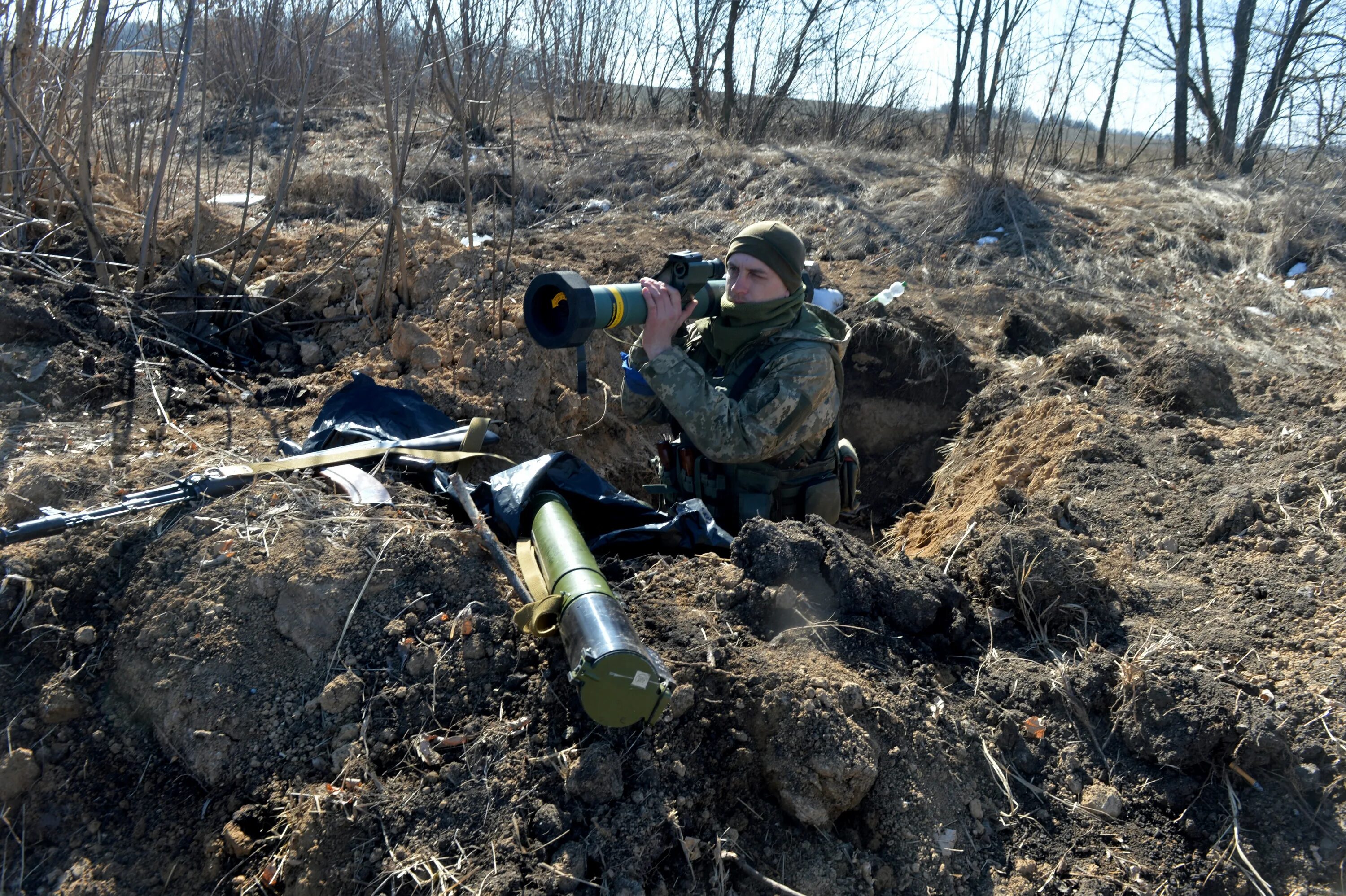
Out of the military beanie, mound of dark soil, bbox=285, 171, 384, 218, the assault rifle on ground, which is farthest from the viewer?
mound of dark soil, bbox=285, 171, 384, 218

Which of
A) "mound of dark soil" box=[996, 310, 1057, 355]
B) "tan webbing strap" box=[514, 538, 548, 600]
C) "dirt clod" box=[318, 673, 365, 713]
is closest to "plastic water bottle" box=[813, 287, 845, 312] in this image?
"mound of dark soil" box=[996, 310, 1057, 355]

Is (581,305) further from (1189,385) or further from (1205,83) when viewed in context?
(1205,83)

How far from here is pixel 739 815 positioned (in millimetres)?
1783

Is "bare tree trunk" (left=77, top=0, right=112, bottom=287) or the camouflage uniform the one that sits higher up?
"bare tree trunk" (left=77, top=0, right=112, bottom=287)

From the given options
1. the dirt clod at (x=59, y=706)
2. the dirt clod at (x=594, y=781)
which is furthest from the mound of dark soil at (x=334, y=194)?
the dirt clod at (x=594, y=781)

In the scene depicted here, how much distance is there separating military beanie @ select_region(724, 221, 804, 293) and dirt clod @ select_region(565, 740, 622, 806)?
166 cm

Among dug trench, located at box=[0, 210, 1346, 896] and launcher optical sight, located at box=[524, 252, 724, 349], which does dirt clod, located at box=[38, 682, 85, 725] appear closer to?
dug trench, located at box=[0, 210, 1346, 896]

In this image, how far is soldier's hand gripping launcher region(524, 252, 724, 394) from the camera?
2.30 metres

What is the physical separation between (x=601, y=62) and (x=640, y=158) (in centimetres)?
330

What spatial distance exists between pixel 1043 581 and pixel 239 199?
596 centimetres

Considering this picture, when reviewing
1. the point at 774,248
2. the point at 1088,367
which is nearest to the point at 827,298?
the point at 1088,367

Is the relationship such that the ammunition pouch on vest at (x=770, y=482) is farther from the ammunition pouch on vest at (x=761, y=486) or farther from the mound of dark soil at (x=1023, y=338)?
the mound of dark soil at (x=1023, y=338)

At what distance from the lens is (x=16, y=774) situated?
A: 180 cm

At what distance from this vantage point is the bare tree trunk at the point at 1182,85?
11672mm
